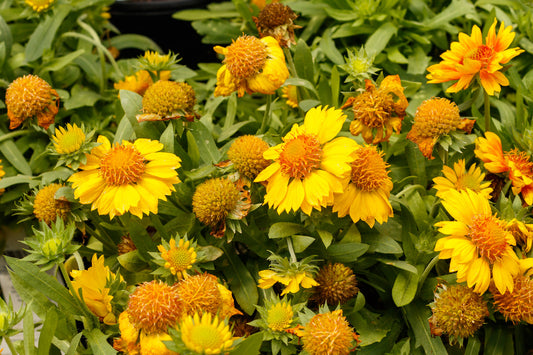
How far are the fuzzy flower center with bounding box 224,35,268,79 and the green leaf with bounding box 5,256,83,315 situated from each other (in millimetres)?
561

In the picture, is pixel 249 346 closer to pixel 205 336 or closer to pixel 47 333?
pixel 205 336

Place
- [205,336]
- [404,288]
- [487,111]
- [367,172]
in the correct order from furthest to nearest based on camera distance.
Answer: [487,111], [404,288], [367,172], [205,336]

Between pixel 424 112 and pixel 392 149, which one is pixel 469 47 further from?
pixel 392 149

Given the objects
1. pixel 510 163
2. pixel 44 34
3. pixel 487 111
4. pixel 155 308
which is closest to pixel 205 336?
pixel 155 308

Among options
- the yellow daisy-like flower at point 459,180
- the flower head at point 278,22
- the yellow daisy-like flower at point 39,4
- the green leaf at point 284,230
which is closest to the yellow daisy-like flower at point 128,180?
the green leaf at point 284,230

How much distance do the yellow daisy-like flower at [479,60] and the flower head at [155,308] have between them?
72 centimetres

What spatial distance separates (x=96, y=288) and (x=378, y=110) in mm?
658

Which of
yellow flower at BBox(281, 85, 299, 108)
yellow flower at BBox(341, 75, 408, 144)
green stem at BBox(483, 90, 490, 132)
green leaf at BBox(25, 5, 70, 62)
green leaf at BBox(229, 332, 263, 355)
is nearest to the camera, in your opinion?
green leaf at BBox(229, 332, 263, 355)

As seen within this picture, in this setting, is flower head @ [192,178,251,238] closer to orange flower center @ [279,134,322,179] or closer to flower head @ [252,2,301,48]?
orange flower center @ [279,134,322,179]

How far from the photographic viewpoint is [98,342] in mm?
1065

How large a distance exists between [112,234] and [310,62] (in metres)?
0.65

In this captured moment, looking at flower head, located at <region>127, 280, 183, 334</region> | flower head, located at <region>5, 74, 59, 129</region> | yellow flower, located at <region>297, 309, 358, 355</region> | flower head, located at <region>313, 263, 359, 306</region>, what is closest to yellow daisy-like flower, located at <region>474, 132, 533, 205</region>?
flower head, located at <region>313, 263, 359, 306</region>

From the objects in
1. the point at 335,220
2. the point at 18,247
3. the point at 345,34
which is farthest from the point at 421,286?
the point at 18,247

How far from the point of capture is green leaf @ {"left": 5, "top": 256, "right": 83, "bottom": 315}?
112cm
